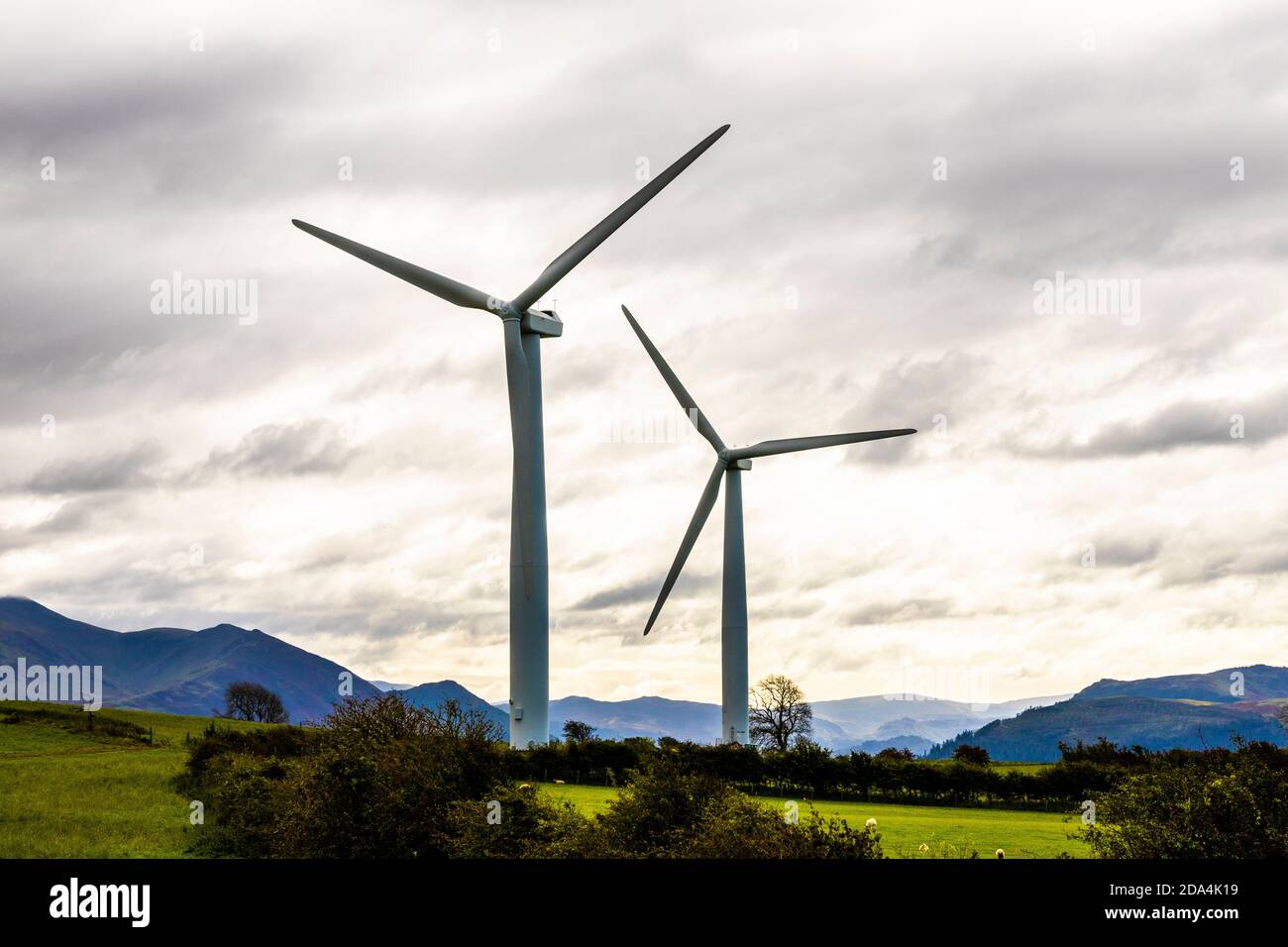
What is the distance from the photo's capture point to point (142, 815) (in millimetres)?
48156

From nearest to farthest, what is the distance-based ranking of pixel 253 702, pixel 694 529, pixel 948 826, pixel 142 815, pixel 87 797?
pixel 948 826
pixel 142 815
pixel 87 797
pixel 694 529
pixel 253 702

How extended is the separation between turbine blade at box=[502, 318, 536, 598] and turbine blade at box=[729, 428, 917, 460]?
75.2 ft

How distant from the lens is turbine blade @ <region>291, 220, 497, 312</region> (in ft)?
200

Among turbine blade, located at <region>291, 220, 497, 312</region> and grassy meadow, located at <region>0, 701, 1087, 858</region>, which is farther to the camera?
turbine blade, located at <region>291, 220, 497, 312</region>

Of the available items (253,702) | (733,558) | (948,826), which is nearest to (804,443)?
(733,558)

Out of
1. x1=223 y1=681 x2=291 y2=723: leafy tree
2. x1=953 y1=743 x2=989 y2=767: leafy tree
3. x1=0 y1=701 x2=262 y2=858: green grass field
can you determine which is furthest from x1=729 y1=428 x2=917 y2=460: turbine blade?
x1=223 y1=681 x2=291 y2=723: leafy tree

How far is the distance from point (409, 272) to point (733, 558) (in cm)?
2967

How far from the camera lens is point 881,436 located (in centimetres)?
7512

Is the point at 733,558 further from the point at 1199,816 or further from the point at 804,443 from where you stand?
the point at 1199,816

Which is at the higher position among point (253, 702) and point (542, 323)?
point (542, 323)

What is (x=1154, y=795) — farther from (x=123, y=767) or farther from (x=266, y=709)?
(x=266, y=709)

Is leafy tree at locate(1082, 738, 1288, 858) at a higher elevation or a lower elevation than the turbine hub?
lower

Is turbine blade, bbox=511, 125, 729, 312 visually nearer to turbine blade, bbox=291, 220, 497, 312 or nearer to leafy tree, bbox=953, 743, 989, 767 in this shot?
turbine blade, bbox=291, 220, 497, 312
